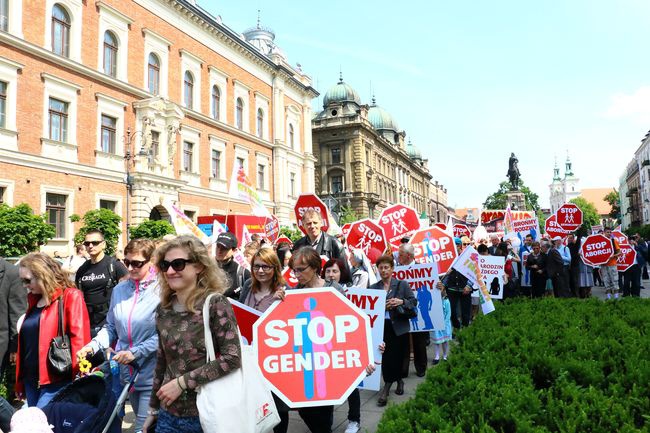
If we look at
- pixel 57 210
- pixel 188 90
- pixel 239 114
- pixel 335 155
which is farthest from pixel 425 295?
pixel 335 155

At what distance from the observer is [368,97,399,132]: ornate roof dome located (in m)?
89.4

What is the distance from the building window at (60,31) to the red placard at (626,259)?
24737mm

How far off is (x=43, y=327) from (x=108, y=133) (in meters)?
25.3

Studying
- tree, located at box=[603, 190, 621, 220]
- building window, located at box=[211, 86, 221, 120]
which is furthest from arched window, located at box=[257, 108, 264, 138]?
tree, located at box=[603, 190, 621, 220]

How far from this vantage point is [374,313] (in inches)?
215

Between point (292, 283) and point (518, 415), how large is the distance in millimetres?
4559

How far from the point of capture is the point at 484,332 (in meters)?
4.87

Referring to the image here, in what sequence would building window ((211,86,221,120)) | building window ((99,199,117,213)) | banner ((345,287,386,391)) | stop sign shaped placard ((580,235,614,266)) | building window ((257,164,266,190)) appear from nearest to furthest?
banner ((345,287,386,391)), stop sign shaped placard ((580,235,614,266)), building window ((99,199,117,213)), building window ((211,86,221,120)), building window ((257,164,266,190))

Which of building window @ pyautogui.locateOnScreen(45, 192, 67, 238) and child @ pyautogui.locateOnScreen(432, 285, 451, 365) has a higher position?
building window @ pyautogui.locateOnScreen(45, 192, 67, 238)

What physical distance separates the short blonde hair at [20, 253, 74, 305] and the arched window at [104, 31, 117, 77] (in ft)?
84.7

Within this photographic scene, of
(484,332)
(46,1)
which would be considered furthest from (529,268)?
(46,1)

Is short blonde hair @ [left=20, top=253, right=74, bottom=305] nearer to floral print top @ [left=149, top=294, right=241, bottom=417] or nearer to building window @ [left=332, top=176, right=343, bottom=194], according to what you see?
floral print top @ [left=149, top=294, right=241, bottom=417]

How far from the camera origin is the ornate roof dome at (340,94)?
72.6 meters

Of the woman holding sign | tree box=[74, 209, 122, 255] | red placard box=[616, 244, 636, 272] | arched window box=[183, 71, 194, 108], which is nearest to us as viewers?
the woman holding sign
